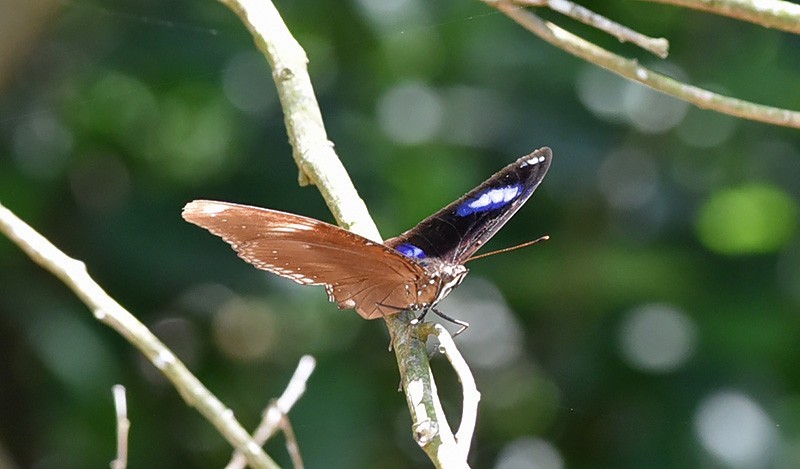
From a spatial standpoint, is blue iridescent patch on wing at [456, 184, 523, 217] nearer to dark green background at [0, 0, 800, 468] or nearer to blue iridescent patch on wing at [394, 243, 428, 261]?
blue iridescent patch on wing at [394, 243, 428, 261]

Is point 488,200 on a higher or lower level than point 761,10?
lower

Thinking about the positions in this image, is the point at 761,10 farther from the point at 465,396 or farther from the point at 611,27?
the point at 465,396

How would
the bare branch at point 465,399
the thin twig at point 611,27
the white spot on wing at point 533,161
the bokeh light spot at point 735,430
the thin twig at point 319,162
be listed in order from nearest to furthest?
1. the bare branch at point 465,399
2. the thin twig at point 319,162
3. the thin twig at point 611,27
4. the white spot on wing at point 533,161
5. the bokeh light spot at point 735,430

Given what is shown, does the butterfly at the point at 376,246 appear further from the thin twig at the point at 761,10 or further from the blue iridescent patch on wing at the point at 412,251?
the thin twig at the point at 761,10

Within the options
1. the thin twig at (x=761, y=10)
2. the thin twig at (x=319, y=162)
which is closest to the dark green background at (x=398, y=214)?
the thin twig at (x=319, y=162)

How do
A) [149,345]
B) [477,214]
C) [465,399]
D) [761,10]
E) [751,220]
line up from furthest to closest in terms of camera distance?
[751,220]
[477,214]
[149,345]
[761,10]
[465,399]

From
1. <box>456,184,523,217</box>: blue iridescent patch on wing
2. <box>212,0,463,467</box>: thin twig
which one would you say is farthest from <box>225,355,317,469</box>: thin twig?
<box>456,184,523,217</box>: blue iridescent patch on wing

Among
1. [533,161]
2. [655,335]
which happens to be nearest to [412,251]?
[533,161]
